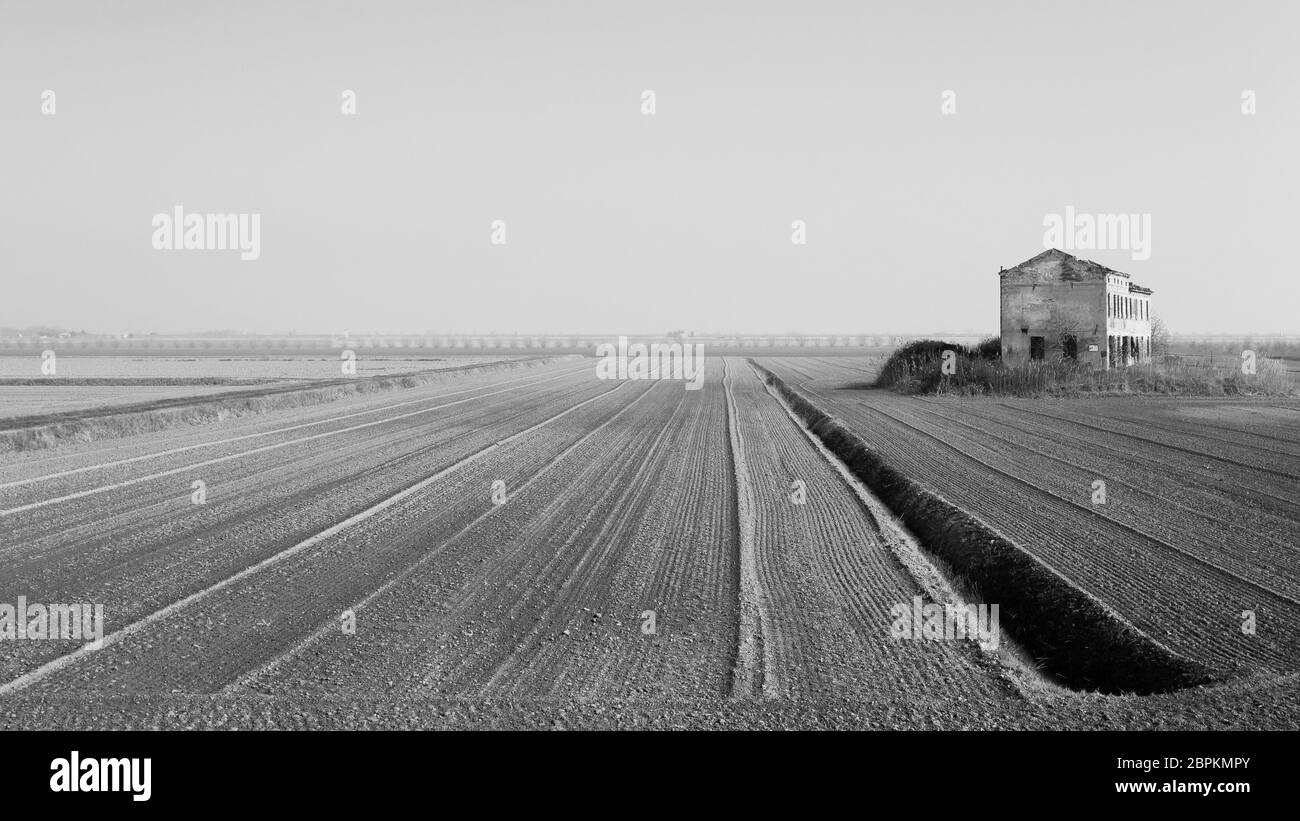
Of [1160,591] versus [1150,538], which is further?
[1150,538]

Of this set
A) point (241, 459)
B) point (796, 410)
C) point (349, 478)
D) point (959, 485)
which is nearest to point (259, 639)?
point (349, 478)

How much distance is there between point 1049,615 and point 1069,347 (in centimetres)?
3373

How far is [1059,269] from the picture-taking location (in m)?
39.6

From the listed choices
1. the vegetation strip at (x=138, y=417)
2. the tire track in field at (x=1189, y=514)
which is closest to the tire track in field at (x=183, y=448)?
the vegetation strip at (x=138, y=417)

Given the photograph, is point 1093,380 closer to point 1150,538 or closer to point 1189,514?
point 1189,514

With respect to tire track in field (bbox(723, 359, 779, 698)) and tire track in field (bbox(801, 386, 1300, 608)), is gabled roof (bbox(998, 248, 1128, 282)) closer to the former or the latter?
tire track in field (bbox(801, 386, 1300, 608))

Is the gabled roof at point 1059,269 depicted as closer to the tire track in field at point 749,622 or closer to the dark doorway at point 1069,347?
the dark doorway at point 1069,347

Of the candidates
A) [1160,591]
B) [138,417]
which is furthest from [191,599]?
[138,417]

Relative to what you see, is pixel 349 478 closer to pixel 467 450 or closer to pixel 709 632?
pixel 467 450

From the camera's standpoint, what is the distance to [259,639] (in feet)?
25.6

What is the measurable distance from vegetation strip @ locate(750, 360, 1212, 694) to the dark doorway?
28586mm

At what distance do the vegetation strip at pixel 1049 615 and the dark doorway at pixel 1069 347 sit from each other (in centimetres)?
2859

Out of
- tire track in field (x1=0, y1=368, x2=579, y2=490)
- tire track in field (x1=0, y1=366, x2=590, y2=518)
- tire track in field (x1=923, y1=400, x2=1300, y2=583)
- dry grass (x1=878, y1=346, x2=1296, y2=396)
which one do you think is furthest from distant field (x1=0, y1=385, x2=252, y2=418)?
dry grass (x1=878, y1=346, x2=1296, y2=396)
